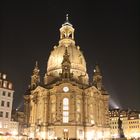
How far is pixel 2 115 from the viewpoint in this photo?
8038cm

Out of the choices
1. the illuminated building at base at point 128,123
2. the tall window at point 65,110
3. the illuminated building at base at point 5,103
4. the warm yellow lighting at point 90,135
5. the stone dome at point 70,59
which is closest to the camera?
the illuminated building at base at point 5,103

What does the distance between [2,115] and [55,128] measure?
16569 millimetres

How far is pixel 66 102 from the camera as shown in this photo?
9056cm

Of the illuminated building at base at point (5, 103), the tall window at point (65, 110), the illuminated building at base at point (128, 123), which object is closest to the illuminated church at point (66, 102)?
the tall window at point (65, 110)

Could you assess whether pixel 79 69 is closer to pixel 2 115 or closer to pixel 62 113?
pixel 62 113

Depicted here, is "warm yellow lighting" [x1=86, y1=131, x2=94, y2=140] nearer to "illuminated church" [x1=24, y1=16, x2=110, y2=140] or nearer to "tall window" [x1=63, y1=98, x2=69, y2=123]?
"illuminated church" [x1=24, y1=16, x2=110, y2=140]

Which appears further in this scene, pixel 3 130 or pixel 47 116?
pixel 47 116

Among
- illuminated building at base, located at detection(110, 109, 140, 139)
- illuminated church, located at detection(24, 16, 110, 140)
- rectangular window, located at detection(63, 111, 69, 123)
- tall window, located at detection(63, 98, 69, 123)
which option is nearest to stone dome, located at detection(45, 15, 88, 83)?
illuminated church, located at detection(24, 16, 110, 140)

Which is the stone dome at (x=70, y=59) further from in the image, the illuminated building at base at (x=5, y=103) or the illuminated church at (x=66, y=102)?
the illuminated building at base at (x=5, y=103)

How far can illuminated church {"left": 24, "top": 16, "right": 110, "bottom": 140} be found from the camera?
88.1m

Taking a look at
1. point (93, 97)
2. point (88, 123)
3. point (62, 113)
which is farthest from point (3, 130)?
point (93, 97)

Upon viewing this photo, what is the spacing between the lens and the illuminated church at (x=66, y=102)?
88.1 m

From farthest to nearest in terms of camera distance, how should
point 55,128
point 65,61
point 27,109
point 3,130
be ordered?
point 27,109, point 65,61, point 55,128, point 3,130

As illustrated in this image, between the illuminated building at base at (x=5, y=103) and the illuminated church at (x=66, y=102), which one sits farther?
the illuminated church at (x=66, y=102)
